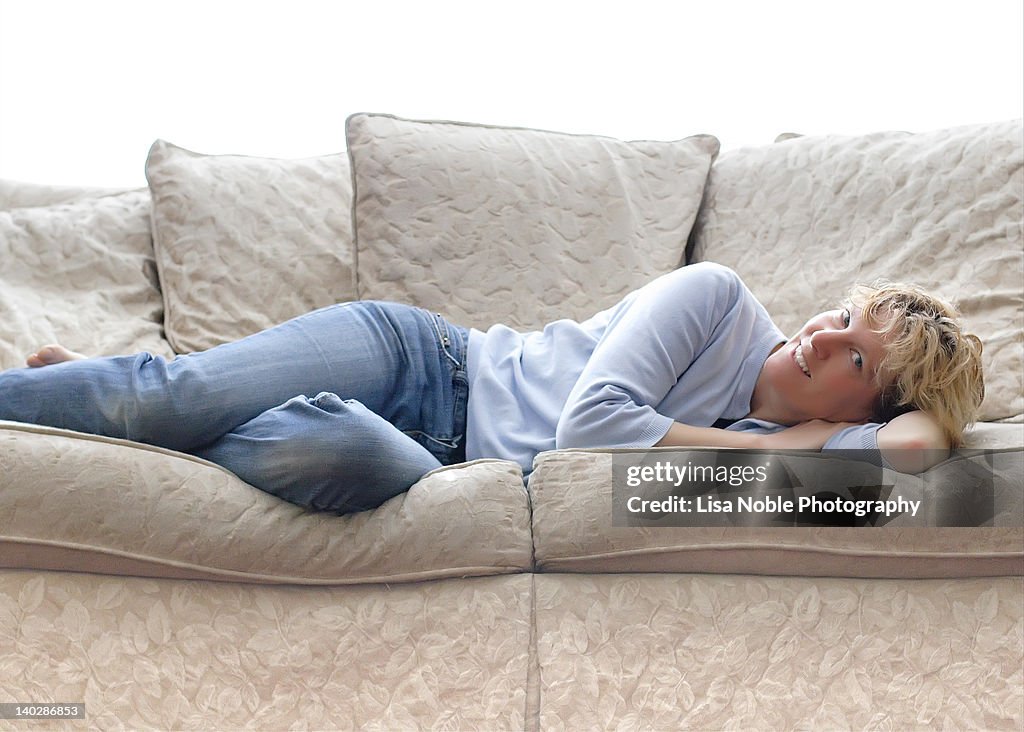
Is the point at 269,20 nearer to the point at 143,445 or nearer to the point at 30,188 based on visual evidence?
the point at 30,188

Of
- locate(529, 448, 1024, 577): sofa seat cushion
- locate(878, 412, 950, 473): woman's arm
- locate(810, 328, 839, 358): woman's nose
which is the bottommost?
locate(529, 448, 1024, 577): sofa seat cushion

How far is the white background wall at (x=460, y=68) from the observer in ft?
8.27

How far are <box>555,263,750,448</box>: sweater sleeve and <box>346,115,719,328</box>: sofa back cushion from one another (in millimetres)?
446

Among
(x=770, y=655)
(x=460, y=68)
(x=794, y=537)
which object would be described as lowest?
(x=770, y=655)

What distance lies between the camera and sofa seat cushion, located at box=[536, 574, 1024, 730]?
1228mm

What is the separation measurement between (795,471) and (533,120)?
156 cm

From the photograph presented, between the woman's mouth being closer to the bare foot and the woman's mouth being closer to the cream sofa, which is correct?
the cream sofa

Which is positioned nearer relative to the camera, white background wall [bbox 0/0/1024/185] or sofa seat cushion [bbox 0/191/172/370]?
sofa seat cushion [bbox 0/191/172/370]

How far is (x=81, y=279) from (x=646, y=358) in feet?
3.91

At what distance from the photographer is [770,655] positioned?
4.08 feet

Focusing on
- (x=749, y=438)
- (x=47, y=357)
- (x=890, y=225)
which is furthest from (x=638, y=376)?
(x=47, y=357)

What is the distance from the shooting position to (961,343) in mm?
1418

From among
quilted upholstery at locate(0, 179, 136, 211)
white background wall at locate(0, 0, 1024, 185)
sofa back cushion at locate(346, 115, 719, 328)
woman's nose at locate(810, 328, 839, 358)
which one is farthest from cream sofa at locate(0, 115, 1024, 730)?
white background wall at locate(0, 0, 1024, 185)

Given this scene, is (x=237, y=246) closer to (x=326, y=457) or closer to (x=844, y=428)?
(x=326, y=457)
